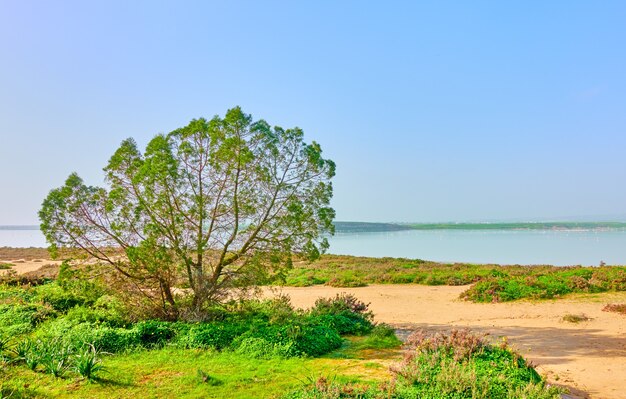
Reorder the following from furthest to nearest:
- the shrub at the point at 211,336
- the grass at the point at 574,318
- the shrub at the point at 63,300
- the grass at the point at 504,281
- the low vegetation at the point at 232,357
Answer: the grass at the point at 504,281
the grass at the point at 574,318
the shrub at the point at 63,300
the shrub at the point at 211,336
the low vegetation at the point at 232,357

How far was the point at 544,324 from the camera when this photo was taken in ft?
40.0

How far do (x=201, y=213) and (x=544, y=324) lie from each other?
9917 millimetres

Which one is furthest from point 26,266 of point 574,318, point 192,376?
point 574,318

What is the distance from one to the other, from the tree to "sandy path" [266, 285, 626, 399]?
16.2ft

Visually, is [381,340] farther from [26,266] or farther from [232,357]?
[26,266]

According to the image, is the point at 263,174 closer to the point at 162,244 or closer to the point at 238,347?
the point at 162,244

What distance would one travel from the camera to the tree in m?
10.1

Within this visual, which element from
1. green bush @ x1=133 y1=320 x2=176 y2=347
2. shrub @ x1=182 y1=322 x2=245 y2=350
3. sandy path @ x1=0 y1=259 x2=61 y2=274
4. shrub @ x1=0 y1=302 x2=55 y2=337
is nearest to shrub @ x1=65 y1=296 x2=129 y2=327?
green bush @ x1=133 y1=320 x2=176 y2=347

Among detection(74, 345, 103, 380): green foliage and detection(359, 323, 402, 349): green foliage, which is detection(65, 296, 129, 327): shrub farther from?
detection(359, 323, 402, 349): green foliage

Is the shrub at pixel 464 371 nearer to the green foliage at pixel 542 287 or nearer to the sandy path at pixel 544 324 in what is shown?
the sandy path at pixel 544 324

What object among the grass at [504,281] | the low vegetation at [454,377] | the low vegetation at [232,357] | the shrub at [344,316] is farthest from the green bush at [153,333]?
the grass at [504,281]

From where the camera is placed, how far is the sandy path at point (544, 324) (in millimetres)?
7512

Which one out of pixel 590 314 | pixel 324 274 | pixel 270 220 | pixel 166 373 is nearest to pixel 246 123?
pixel 270 220

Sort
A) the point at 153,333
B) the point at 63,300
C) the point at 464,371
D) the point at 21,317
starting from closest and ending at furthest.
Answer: the point at 464,371 → the point at 153,333 → the point at 21,317 → the point at 63,300
